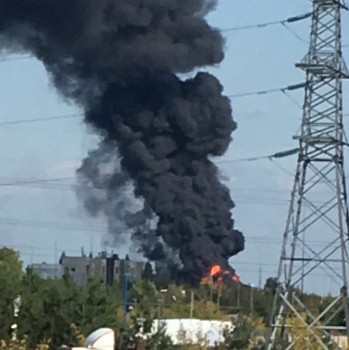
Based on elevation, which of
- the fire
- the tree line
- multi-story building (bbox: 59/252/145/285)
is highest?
multi-story building (bbox: 59/252/145/285)

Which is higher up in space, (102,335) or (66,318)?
(66,318)

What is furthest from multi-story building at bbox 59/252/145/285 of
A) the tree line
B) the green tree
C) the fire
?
Answer: the green tree

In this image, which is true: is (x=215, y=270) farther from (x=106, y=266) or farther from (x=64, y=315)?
(x=64, y=315)

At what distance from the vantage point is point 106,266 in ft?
366

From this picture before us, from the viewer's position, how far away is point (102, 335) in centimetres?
2339

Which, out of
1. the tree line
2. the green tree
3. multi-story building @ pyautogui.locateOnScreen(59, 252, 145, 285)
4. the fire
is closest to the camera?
the tree line

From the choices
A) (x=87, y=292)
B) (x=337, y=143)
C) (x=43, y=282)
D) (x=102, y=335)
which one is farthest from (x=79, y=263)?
(x=102, y=335)

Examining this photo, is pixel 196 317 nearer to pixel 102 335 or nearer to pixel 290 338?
pixel 290 338

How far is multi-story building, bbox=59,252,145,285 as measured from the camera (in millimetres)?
107188

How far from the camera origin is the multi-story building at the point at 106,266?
107 metres

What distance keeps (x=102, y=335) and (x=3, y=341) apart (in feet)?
63.6

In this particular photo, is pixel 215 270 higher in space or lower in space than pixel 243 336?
higher

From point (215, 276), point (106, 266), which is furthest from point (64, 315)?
point (106, 266)

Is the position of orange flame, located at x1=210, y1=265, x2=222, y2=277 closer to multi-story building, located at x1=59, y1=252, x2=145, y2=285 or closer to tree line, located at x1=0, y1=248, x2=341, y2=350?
multi-story building, located at x1=59, y1=252, x2=145, y2=285
